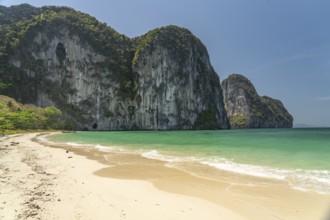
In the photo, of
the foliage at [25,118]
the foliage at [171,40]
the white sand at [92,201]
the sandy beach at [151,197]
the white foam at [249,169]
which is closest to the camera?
the white sand at [92,201]

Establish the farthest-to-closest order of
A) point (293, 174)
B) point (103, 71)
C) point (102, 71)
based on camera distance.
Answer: point (103, 71), point (102, 71), point (293, 174)

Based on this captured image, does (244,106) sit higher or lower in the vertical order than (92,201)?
higher

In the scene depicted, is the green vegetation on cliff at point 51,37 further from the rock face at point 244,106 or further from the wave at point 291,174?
the rock face at point 244,106

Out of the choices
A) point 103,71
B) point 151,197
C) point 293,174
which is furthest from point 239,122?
point 151,197

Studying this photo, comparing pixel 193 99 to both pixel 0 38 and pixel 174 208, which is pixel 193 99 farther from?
pixel 174 208

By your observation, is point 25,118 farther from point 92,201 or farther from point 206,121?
point 206,121

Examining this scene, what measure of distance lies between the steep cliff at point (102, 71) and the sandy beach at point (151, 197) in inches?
3404

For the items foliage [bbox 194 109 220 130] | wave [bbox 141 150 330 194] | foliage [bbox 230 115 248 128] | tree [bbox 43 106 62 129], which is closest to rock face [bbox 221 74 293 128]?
foliage [bbox 230 115 248 128]

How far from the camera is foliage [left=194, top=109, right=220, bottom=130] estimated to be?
106 metres

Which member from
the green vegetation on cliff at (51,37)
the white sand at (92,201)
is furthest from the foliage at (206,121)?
the white sand at (92,201)

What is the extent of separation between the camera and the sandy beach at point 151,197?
17.9 feet

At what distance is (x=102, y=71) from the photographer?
322 feet

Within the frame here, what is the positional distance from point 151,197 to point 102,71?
95973 millimetres

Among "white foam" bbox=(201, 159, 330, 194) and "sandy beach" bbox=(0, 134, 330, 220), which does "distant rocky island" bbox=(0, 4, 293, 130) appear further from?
"sandy beach" bbox=(0, 134, 330, 220)
